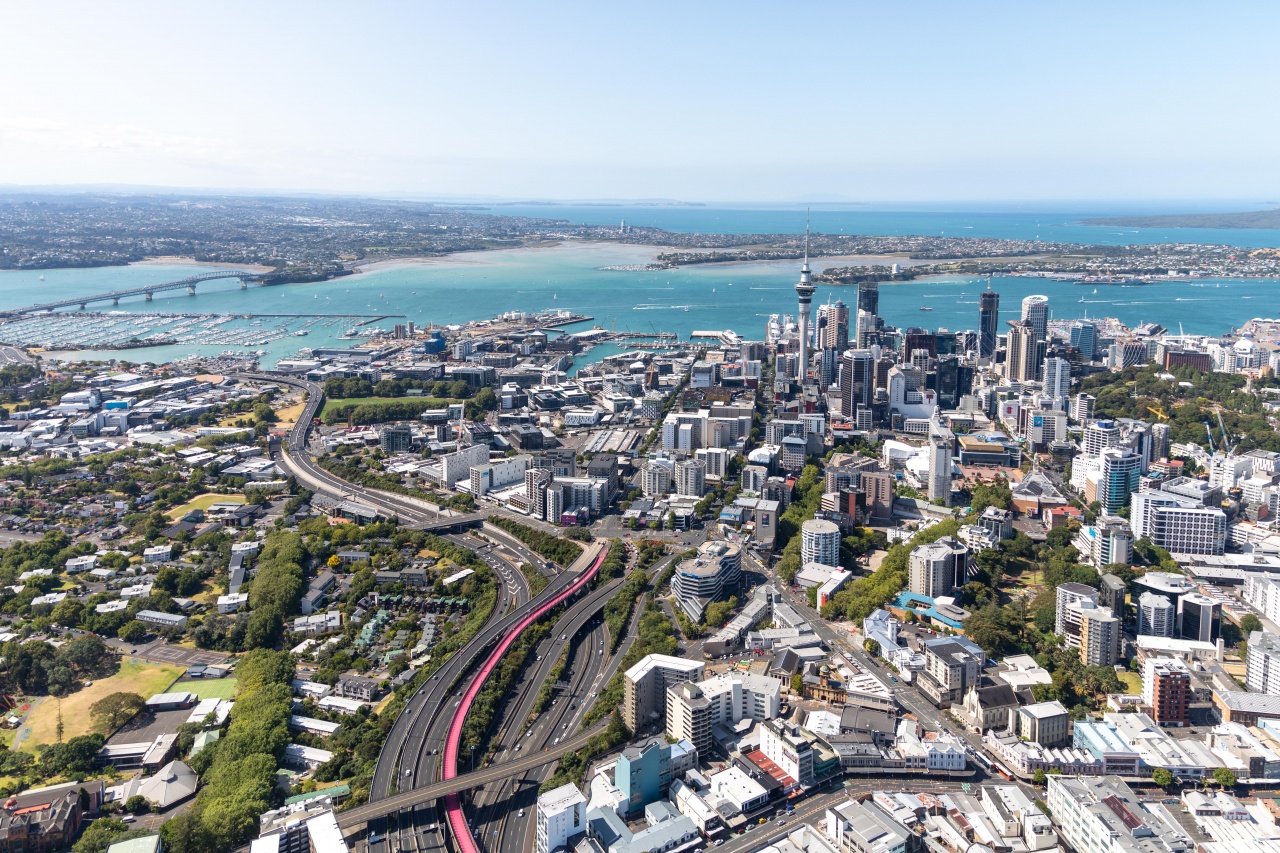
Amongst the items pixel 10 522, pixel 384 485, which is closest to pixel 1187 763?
pixel 384 485

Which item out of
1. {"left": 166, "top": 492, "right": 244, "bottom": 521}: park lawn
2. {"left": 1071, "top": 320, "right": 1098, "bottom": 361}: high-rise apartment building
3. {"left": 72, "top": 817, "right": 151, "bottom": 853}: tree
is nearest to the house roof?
{"left": 72, "top": 817, "right": 151, "bottom": 853}: tree

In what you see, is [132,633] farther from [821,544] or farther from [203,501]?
[821,544]

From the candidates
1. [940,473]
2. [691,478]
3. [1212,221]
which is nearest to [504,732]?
[691,478]

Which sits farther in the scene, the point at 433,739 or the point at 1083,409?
the point at 1083,409

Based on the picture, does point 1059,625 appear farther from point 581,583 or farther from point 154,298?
point 154,298

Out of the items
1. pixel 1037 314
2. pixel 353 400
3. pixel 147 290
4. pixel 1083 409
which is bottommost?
pixel 353 400

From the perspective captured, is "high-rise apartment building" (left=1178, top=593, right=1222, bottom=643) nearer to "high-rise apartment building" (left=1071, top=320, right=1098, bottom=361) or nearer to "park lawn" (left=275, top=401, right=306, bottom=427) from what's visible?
"park lawn" (left=275, top=401, right=306, bottom=427)

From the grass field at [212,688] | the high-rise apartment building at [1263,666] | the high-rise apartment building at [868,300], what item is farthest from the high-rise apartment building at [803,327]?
the grass field at [212,688]

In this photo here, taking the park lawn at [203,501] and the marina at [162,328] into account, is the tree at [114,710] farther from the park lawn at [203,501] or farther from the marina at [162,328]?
the marina at [162,328]
